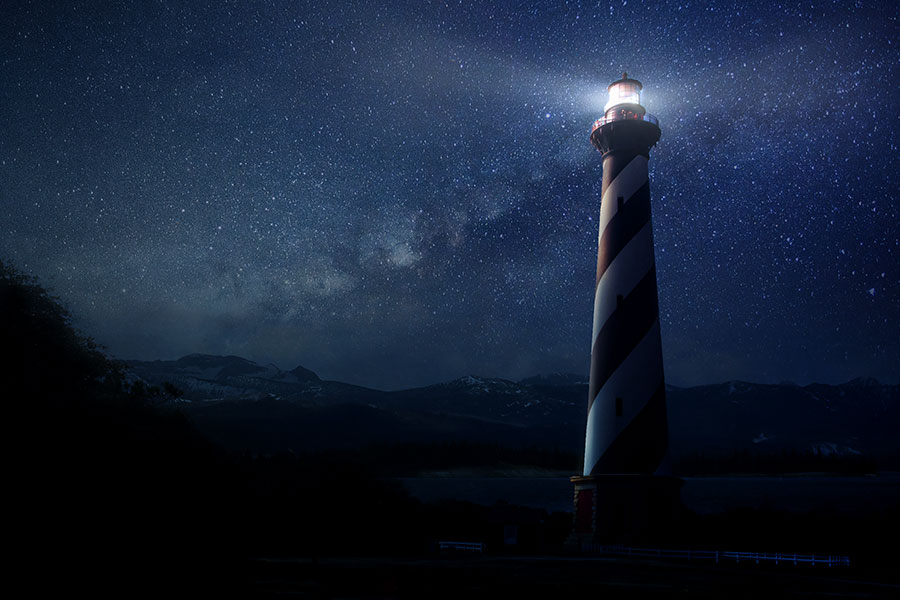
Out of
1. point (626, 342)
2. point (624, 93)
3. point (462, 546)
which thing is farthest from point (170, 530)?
point (624, 93)

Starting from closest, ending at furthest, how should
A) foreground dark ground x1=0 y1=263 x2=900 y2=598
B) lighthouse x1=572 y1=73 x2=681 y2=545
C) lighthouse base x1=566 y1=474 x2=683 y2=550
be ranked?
foreground dark ground x1=0 y1=263 x2=900 y2=598, lighthouse base x1=566 y1=474 x2=683 y2=550, lighthouse x1=572 y1=73 x2=681 y2=545

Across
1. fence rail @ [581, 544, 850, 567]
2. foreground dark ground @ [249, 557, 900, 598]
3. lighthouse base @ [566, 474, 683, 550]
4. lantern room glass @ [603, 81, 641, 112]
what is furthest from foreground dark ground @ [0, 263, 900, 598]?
lantern room glass @ [603, 81, 641, 112]

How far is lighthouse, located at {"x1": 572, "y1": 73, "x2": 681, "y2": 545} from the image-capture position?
28609 mm

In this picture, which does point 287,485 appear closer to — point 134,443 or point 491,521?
point 491,521

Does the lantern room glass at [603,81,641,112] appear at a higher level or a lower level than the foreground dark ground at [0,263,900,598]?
higher

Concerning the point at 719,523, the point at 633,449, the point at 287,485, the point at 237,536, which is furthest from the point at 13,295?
the point at 719,523

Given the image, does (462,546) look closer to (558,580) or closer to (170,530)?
(558,580)

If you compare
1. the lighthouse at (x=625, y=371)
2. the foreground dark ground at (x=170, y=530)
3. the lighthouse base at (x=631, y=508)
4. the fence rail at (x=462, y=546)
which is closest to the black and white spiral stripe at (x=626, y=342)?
the lighthouse at (x=625, y=371)

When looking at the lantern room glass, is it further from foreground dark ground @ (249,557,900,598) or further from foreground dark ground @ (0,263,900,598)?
foreground dark ground @ (249,557,900,598)

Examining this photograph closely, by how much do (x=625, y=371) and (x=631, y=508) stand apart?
5.26 meters

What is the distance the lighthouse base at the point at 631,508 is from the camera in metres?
28.4

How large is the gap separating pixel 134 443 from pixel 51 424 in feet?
4.97

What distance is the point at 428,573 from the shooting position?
66.4 feet

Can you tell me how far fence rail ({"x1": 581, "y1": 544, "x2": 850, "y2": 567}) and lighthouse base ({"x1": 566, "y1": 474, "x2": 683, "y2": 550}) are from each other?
429mm
